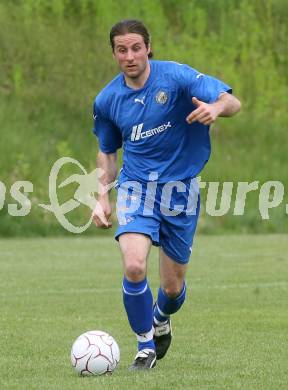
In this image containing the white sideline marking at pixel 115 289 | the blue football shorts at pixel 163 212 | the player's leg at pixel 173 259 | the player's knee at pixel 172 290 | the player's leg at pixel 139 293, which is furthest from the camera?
the white sideline marking at pixel 115 289

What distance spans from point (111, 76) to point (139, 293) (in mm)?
21281

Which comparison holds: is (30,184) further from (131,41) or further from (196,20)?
(131,41)

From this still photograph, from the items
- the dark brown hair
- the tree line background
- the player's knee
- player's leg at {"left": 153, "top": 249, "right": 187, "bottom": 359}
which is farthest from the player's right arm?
the tree line background

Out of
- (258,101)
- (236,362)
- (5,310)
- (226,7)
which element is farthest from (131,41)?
(226,7)

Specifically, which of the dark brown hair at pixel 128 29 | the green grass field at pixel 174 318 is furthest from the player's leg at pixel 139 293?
the dark brown hair at pixel 128 29

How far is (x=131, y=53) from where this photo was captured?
25.4ft

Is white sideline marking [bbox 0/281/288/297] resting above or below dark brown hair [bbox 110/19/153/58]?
below

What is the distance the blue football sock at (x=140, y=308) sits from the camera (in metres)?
7.68

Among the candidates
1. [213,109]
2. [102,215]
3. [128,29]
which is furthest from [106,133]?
[213,109]

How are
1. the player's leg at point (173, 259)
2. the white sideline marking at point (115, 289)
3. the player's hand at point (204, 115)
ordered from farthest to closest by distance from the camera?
the white sideline marking at point (115, 289) < the player's leg at point (173, 259) < the player's hand at point (204, 115)

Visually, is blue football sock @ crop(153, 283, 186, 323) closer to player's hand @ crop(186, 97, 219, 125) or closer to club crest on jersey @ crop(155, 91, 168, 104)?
club crest on jersey @ crop(155, 91, 168, 104)

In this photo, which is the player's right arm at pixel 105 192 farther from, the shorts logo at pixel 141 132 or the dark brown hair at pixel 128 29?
the dark brown hair at pixel 128 29

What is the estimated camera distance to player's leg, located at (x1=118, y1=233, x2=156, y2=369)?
754 cm

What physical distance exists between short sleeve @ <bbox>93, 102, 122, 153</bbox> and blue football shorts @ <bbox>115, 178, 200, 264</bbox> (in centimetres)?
33
